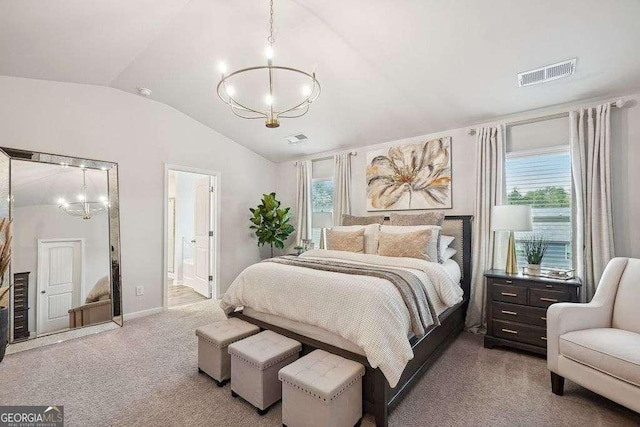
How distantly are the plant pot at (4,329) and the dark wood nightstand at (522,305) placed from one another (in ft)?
15.3

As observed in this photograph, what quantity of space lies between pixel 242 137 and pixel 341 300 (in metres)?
3.73

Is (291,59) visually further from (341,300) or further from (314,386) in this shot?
(314,386)

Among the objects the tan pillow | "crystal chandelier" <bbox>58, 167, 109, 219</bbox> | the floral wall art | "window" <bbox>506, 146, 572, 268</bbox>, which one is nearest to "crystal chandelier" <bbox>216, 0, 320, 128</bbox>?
the floral wall art

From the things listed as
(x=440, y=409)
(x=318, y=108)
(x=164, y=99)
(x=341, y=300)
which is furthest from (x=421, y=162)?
(x=164, y=99)

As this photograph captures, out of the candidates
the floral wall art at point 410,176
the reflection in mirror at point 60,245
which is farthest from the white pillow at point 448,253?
the reflection in mirror at point 60,245

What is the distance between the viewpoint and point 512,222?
9.78ft

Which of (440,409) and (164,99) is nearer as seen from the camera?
(440,409)

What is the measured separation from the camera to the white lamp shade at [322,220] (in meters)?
5.17

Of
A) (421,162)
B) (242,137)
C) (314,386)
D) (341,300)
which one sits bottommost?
(314,386)

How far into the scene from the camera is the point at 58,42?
2732 mm

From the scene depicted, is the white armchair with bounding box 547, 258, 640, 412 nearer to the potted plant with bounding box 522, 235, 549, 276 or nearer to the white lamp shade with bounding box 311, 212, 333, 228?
the potted plant with bounding box 522, 235, 549, 276

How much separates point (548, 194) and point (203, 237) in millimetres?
4912

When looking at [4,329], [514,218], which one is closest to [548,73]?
[514,218]

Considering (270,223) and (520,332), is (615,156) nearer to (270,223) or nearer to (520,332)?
(520,332)
